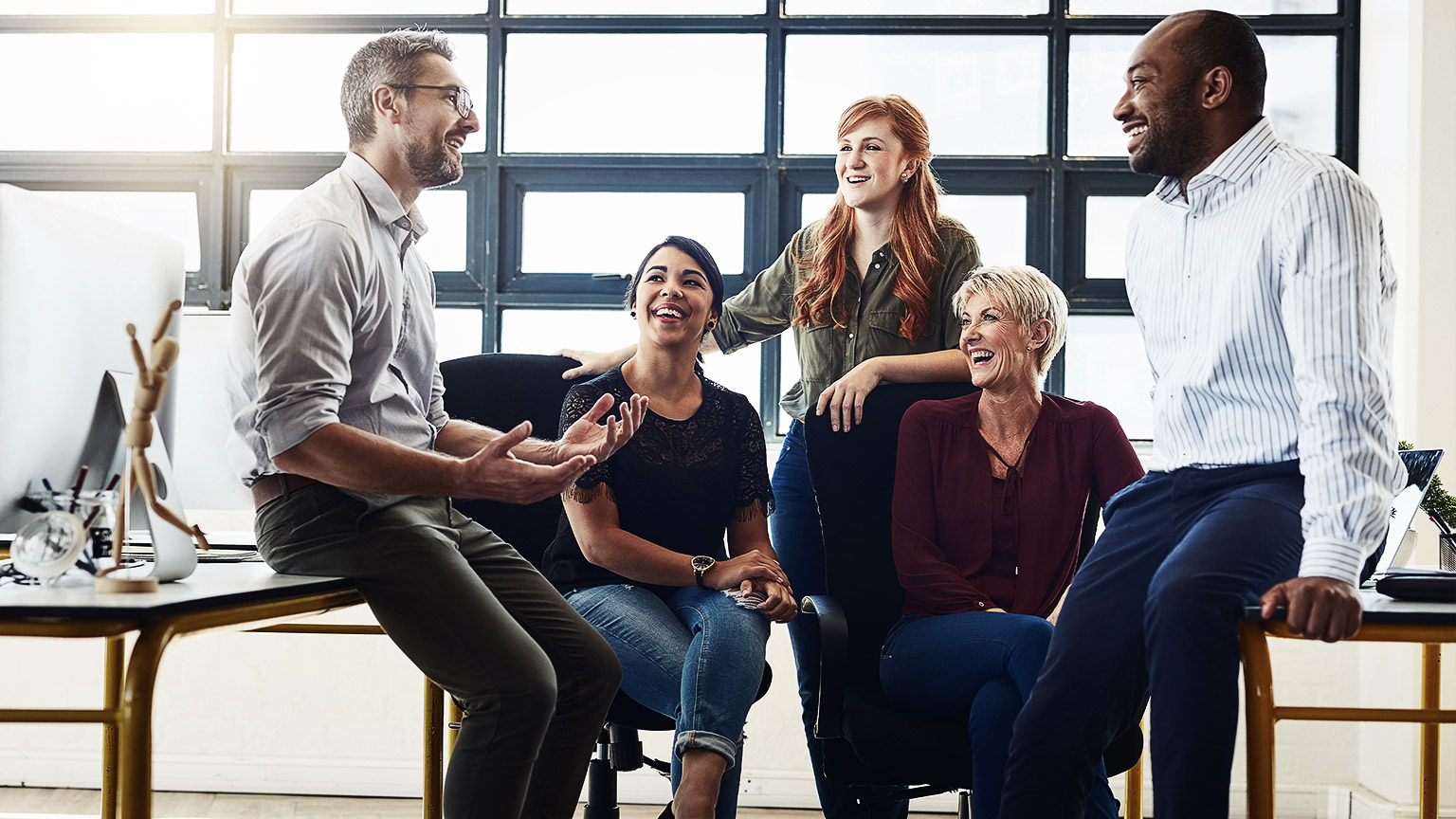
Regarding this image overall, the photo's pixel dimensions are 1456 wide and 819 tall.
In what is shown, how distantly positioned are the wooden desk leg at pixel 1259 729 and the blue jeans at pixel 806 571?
75cm

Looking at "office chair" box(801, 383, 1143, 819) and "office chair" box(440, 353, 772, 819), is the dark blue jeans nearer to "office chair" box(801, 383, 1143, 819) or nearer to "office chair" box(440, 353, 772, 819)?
"office chair" box(801, 383, 1143, 819)

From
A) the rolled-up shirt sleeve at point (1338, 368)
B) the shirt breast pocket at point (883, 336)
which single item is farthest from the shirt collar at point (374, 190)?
the rolled-up shirt sleeve at point (1338, 368)

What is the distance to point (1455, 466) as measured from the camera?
2.98 metres

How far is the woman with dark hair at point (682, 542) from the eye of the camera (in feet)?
5.99

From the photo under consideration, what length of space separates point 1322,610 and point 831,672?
0.77 meters

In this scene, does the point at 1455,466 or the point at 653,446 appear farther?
the point at 1455,466

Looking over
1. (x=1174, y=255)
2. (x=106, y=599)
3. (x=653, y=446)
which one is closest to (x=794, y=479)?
(x=653, y=446)

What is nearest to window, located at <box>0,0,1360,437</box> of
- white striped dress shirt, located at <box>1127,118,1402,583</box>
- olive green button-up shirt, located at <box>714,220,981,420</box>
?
olive green button-up shirt, located at <box>714,220,981,420</box>

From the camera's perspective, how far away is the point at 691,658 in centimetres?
185

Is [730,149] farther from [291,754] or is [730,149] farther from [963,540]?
[291,754]

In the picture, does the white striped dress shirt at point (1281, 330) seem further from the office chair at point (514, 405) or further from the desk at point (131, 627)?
the desk at point (131, 627)

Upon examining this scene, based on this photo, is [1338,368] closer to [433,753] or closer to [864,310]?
[864,310]

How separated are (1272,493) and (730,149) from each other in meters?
2.29

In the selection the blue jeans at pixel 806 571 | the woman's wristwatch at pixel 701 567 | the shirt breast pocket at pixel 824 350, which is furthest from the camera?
the shirt breast pocket at pixel 824 350
